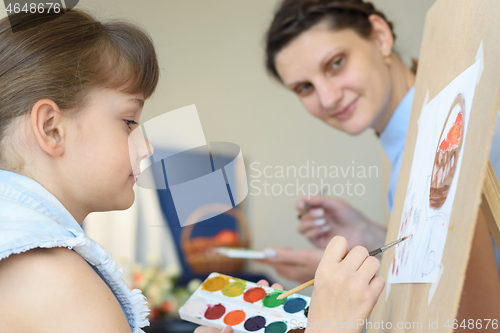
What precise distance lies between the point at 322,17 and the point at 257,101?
1.14 meters

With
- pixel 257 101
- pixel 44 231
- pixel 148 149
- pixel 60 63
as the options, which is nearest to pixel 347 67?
pixel 148 149

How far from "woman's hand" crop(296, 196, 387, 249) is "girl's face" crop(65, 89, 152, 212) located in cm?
98

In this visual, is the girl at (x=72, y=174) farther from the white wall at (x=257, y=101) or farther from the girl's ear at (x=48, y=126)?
the white wall at (x=257, y=101)

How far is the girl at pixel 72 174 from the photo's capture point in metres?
0.44

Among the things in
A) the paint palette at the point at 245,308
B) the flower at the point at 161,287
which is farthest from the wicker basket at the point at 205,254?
the paint palette at the point at 245,308

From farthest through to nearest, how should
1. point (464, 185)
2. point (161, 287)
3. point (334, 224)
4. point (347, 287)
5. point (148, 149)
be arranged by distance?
1. point (161, 287)
2. point (334, 224)
3. point (148, 149)
4. point (347, 287)
5. point (464, 185)

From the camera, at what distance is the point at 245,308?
72 cm

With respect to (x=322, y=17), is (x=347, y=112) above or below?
below

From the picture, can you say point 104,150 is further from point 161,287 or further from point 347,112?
point 161,287

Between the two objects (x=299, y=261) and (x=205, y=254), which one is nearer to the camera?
(x=299, y=261)

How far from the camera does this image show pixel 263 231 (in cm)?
249

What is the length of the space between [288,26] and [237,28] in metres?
1.12

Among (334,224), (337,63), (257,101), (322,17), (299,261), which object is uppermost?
(322,17)

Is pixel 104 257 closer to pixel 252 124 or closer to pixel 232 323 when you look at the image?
pixel 232 323
